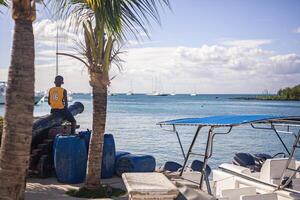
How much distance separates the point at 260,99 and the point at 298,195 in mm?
193386

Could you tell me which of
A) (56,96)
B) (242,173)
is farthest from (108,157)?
(242,173)

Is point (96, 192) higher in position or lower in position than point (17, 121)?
lower

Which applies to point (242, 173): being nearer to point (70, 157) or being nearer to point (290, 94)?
point (70, 157)

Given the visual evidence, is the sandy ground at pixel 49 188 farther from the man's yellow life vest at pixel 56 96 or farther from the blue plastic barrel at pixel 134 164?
the man's yellow life vest at pixel 56 96

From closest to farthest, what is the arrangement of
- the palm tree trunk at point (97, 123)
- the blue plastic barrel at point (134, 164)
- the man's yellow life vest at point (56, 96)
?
the palm tree trunk at point (97, 123) < the blue plastic barrel at point (134, 164) < the man's yellow life vest at point (56, 96)

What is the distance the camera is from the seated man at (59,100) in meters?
11.1

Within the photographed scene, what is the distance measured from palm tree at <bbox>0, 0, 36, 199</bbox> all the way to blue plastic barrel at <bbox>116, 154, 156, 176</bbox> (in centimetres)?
530

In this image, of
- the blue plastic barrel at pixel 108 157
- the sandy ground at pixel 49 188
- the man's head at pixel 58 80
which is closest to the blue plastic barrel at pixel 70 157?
the sandy ground at pixel 49 188

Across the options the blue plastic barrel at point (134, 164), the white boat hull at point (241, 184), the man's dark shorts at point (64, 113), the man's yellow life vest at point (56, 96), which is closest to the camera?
the white boat hull at point (241, 184)

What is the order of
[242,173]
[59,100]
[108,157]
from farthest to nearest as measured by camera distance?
1. [59,100]
2. [108,157]
3. [242,173]

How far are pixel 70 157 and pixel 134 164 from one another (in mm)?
1645

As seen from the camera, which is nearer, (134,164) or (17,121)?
(17,121)

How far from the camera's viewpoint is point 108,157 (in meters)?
10.2

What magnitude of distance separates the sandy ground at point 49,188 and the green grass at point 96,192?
179mm
